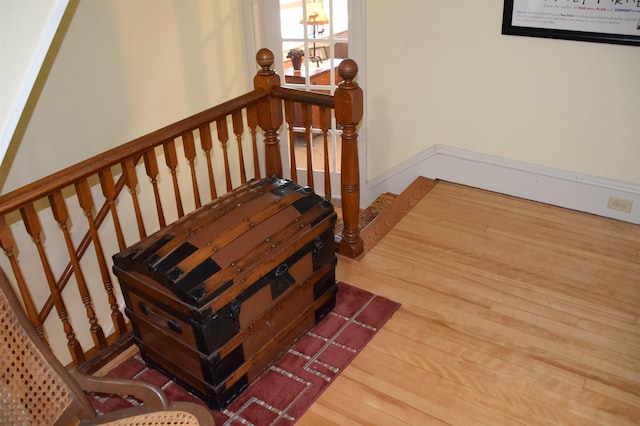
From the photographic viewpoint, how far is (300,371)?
8.49 feet

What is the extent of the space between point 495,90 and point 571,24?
23.6 inches

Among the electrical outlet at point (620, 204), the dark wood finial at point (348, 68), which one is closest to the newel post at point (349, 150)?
the dark wood finial at point (348, 68)

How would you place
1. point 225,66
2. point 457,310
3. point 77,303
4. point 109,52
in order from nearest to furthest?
point 457,310
point 109,52
point 77,303
point 225,66

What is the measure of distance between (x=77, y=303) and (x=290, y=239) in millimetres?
2366

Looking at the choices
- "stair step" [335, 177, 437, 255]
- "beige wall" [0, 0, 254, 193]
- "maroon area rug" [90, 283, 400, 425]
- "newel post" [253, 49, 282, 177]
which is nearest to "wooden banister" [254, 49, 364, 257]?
"newel post" [253, 49, 282, 177]

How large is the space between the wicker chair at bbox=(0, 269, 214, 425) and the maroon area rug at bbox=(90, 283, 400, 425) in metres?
0.46

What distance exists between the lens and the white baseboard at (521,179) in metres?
3.63

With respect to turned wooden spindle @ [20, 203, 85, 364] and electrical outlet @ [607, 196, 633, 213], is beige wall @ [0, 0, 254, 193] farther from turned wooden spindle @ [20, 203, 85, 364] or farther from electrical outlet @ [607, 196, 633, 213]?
electrical outlet @ [607, 196, 633, 213]

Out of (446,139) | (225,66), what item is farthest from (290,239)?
(225,66)

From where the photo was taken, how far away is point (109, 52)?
3900mm

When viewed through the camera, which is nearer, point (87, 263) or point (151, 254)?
point (151, 254)

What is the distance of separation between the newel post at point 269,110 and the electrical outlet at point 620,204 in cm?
207

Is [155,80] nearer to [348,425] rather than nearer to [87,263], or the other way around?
[87,263]

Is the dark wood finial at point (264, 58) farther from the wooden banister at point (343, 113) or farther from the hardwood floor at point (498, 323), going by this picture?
the hardwood floor at point (498, 323)
